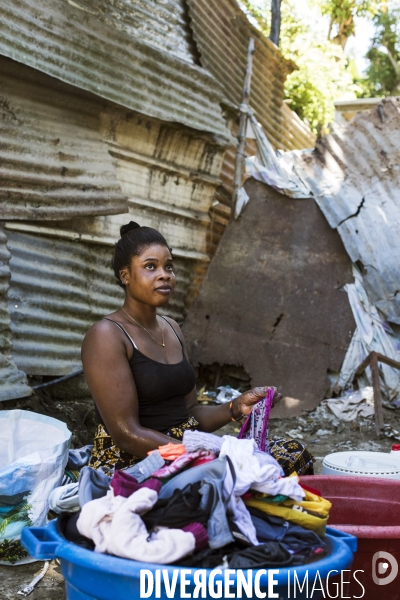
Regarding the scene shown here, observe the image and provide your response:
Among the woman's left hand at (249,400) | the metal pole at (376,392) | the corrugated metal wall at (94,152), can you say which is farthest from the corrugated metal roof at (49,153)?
the metal pole at (376,392)

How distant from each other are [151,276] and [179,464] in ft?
4.09

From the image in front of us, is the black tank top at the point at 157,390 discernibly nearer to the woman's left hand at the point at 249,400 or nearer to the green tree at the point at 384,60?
the woman's left hand at the point at 249,400

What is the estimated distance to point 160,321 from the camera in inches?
133

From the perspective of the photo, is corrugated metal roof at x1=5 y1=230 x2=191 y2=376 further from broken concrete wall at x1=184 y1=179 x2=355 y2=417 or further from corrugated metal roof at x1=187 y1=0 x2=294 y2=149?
corrugated metal roof at x1=187 y1=0 x2=294 y2=149

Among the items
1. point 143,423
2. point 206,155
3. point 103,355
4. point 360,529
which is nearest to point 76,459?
point 143,423

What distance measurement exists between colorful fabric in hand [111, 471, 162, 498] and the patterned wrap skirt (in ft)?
2.98

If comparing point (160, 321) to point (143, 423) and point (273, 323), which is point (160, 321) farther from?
point (273, 323)

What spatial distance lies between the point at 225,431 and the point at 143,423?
314 cm

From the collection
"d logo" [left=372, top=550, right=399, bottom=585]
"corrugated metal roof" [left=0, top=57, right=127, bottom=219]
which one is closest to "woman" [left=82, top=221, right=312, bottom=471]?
"d logo" [left=372, top=550, right=399, bottom=585]

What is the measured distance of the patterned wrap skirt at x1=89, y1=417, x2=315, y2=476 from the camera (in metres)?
2.81

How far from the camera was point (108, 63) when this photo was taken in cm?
516

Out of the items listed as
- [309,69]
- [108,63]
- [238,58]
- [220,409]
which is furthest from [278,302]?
[309,69]

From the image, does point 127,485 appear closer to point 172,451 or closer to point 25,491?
point 172,451

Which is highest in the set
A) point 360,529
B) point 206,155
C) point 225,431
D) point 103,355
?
point 206,155
